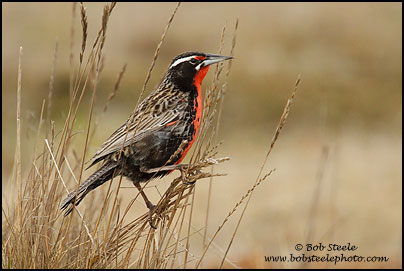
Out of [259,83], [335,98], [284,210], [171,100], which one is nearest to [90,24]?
[259,83]

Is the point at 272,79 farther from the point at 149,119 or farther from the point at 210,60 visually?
the point at 149,119

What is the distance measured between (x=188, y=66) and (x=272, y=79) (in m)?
8.19

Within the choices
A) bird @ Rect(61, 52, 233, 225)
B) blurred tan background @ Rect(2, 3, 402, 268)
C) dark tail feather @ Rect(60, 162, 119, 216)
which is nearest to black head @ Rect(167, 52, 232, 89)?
bird @ Rect(61, 52, 233, 225)

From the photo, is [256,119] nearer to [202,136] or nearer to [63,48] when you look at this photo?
[63,48]

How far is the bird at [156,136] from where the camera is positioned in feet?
11.5

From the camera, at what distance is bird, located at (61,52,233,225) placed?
138 inches

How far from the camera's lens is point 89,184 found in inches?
134

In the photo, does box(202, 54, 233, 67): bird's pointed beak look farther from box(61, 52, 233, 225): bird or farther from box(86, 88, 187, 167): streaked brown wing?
box(86, 88, 187, 167): streaked brown wing

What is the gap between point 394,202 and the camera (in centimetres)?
818

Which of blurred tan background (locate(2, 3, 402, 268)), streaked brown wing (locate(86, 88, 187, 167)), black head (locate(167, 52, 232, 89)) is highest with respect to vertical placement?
black head (locate(167, 52, 232, 89))

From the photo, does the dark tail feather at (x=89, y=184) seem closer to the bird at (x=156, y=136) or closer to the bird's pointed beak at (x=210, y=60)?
the bird at (x=156, y=136)

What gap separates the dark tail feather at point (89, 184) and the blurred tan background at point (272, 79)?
4.92 meters

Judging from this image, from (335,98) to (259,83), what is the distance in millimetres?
1334

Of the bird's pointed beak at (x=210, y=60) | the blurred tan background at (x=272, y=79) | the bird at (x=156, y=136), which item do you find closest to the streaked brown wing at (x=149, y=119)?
the bird at (x=156, y=136)
